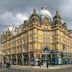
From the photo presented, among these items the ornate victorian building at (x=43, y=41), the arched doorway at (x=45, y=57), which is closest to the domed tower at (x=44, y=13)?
the ornate victorian building at (x=43, y=41)

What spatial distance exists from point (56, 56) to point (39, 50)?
28.2 ft

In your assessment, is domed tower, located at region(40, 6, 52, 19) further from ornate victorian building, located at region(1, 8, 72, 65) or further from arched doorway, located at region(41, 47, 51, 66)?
arched doorway, located at region(41, 47, 51, 66)

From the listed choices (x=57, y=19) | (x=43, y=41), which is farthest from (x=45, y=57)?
(x=57, y=19)

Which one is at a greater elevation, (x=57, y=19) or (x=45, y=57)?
(x=57, y=19)

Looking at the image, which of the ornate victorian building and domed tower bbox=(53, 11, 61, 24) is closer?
the ornate victorian building

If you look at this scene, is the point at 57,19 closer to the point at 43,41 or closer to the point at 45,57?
the point at 43,41

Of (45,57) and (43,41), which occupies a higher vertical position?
(43,41)

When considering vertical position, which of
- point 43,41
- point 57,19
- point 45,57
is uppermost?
point 57,19

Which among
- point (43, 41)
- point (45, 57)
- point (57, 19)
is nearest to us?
point (45, 57)

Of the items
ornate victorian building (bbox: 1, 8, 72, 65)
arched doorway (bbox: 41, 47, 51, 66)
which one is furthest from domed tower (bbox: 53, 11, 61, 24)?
arched doorway (bbox: 41, 47, 51, 66)

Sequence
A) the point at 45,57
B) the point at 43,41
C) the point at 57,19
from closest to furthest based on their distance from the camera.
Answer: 1. the point at 45,57
2. the point at 43,41
3. the point at 57,19

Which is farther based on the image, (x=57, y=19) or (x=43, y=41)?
(x=57, y=19)

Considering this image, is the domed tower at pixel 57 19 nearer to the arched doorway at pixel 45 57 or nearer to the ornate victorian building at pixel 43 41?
the ornate victorian building at pixel 43 41

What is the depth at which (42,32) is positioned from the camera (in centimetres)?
11519
